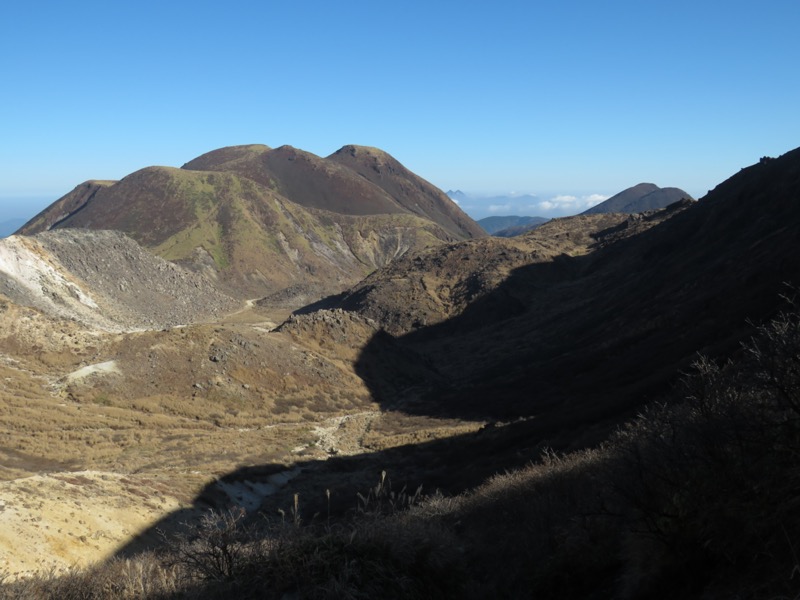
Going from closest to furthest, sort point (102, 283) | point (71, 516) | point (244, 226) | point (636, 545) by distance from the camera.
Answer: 1. point (636, 545)
2. point (71, 516)
3. point (102, 283)
4. point (244, 226)

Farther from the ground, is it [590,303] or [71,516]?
[590,303]

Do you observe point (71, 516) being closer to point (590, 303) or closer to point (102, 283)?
point (590, 303)

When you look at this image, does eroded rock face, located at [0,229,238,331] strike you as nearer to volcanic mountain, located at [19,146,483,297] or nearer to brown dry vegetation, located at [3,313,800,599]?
volcanic mountain, located at [19,146,483,297]

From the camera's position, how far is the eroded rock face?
6606 centimetres

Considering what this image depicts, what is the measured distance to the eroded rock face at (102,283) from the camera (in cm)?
6606

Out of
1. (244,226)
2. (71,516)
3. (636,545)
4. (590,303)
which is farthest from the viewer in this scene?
(244,226)

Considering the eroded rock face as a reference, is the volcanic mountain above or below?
above

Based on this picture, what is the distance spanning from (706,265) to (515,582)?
49.9m

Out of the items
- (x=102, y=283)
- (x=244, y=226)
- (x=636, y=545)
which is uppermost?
(x=244, y=226)

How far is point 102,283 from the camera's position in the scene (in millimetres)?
78812

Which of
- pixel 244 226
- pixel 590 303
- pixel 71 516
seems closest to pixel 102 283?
pixel 244 226

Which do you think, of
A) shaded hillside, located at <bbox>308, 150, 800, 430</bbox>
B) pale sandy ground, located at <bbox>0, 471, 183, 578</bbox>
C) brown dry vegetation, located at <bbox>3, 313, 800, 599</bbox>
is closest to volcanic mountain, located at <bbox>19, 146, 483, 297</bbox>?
shaded hillside, located at <bbox>308, 150, 800, 430</bbox>

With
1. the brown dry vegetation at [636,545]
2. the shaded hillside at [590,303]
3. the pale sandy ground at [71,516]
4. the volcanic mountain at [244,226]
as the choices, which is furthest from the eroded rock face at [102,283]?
the brown dry vegetation at [636,545]

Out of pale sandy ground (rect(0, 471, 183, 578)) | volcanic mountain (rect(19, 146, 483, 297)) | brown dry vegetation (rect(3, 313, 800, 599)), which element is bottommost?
pale sandy ground (rect(0, 471, 183, 578))
